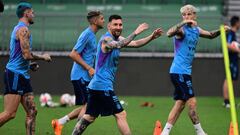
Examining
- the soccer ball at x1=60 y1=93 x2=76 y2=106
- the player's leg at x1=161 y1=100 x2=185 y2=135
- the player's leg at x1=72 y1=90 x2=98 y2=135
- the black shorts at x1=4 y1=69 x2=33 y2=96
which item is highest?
the black shorts at x1=4 y1=69 x2=33 y2=96

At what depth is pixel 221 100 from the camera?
23.5 metres

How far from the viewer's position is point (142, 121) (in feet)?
54.5

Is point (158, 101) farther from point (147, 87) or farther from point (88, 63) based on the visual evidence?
point (88, 63)

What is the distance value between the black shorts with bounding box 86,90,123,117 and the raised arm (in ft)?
2.39

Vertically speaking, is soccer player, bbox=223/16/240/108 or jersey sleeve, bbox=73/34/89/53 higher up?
jersey sleeve, bbox=73/34/89/53

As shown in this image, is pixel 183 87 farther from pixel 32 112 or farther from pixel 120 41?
pixel 32 112

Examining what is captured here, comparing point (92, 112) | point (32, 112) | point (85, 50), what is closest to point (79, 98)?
point (85, 50)

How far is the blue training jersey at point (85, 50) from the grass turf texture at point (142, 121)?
1.14m

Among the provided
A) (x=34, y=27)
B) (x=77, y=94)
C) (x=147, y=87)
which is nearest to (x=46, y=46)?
(x=34, y=27)

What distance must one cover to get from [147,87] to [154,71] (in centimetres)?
59

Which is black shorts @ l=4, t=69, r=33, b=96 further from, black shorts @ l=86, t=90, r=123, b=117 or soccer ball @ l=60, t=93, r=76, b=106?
soccer ball @ l=60, t=93, r=76, b=106

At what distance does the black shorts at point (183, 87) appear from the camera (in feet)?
43.2

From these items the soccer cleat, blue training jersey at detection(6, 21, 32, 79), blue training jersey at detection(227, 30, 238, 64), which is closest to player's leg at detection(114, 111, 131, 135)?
blue training jersey at detection(6, 21, 32, 79)

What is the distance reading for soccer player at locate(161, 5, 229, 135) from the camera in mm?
13141
